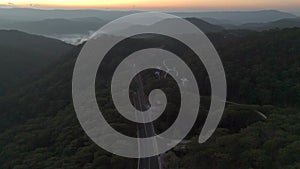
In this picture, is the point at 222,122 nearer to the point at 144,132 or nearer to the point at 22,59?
the point at 144,132

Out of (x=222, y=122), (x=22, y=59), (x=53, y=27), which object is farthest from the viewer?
(x=53, y=27)

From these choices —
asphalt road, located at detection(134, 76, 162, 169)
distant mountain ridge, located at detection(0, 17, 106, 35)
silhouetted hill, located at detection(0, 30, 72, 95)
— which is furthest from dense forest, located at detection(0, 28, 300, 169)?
distant mountain ridge, located at detection(0, 17, 106, 35)

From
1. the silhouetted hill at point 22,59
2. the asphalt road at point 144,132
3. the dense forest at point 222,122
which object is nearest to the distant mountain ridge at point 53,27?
the silhouetted hill at point 22,59

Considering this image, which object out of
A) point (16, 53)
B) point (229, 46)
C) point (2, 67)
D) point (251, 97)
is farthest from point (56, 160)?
point (16, 53)

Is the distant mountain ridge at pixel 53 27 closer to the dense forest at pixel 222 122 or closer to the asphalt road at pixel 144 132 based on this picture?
the dense forest at pixel 222 122

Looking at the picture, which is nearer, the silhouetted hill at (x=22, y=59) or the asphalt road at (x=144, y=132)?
the asphalt road at (x=144, y=132)

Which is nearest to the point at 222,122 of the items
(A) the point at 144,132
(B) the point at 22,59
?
(A) the point at 144,132

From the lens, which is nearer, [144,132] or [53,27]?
[144,132]

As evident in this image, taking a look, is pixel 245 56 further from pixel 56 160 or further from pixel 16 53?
pixel 16 53
